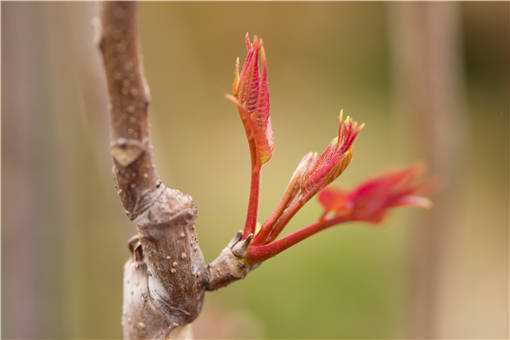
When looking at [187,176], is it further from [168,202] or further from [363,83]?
[168,202]

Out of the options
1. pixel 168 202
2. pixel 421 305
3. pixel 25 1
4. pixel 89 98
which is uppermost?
pixel 25 1

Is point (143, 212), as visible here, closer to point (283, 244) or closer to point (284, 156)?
point (283, 244)

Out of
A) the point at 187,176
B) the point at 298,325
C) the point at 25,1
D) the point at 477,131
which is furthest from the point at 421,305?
the point at 477,131

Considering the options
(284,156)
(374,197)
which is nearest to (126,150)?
(374,197)

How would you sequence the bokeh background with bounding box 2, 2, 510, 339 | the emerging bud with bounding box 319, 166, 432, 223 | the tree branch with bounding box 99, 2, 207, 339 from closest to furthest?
the tree branch with bounding box 99, 2, 207, 339 < the emerging bud with bounding box 319, 166, 432, 223 < the bokeh background with bounding box 2, 2, 510, 339

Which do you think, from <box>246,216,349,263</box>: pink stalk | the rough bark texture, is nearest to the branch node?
the rough bark texture

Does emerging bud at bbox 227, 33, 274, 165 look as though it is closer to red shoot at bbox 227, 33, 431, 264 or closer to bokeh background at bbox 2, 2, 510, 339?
red shoot at bbox 227, 33, 431, 264

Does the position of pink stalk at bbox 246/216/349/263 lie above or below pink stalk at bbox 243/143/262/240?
below
